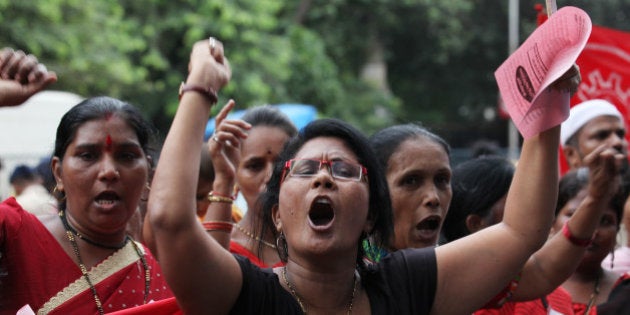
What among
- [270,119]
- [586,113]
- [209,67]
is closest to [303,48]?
[586,113]

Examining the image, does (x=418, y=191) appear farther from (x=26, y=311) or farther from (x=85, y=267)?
(x=26, y=311)

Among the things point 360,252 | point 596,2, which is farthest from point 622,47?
point 596,2

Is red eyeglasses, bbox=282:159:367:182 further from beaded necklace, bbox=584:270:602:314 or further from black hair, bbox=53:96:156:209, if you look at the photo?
beaded necklace, bbox=584:270:602:314

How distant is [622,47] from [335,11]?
1948cm

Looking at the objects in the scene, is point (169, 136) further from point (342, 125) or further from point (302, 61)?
point (302, 61)

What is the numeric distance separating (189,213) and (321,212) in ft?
1.57

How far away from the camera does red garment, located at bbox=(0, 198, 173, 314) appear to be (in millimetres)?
3031

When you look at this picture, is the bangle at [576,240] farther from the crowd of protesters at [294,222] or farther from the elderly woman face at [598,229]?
the elderly woman face at [598,229]

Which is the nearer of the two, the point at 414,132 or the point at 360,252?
the point at 360,252

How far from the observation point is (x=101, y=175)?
3219 millimetres

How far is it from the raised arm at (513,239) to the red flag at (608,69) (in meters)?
3.53

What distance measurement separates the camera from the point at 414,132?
363 centimetres

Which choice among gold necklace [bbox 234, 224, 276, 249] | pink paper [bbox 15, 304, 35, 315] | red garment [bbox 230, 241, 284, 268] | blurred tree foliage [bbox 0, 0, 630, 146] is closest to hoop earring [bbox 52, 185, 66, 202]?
pink paper [bbox 15, 304, 35, 315]

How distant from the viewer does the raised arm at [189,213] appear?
2143 mm
